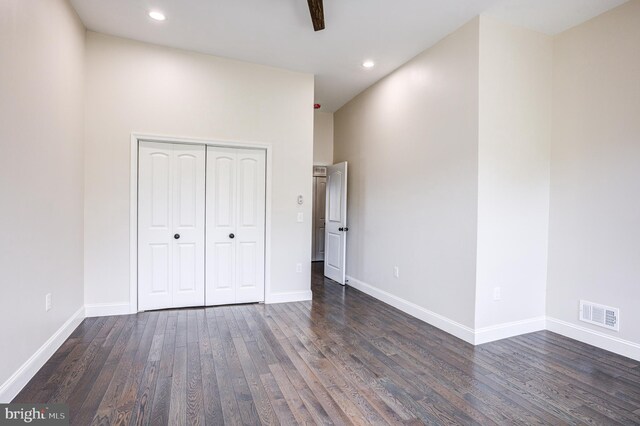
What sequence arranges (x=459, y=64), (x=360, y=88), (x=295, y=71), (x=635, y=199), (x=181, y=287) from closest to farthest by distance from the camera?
(x=635, y=199) → (x=459, y=64) → (x=181, y=287) → (x=295, y=71) → (x=360, y=88)

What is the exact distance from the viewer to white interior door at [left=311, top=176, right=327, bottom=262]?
24.2 ft

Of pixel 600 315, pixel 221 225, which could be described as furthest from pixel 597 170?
pixel 221 225

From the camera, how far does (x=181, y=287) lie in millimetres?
3982

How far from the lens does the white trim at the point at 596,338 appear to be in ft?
9.24

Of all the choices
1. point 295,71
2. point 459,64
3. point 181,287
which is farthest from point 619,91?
point 181,287

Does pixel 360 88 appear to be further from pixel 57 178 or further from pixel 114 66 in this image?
pixel 57 178

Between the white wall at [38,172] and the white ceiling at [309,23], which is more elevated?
the white ceiling at [309,23]

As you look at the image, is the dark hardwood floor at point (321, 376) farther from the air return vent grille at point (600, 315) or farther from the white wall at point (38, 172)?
the white wall at point (38, 172)

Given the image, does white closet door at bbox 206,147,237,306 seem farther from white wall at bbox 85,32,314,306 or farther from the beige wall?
the beige wall

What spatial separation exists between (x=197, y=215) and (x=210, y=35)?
2.02 m

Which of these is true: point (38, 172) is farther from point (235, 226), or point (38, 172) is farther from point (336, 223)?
point (336, 223)

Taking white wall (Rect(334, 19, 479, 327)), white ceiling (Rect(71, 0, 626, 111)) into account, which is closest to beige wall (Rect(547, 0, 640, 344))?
white ceiling (Rect(71, 0, 626, 111))

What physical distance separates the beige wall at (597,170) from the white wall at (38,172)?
4.58m

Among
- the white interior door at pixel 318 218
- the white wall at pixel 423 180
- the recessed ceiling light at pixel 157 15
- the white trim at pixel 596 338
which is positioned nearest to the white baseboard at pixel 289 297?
the white wall at pixel 423 180
